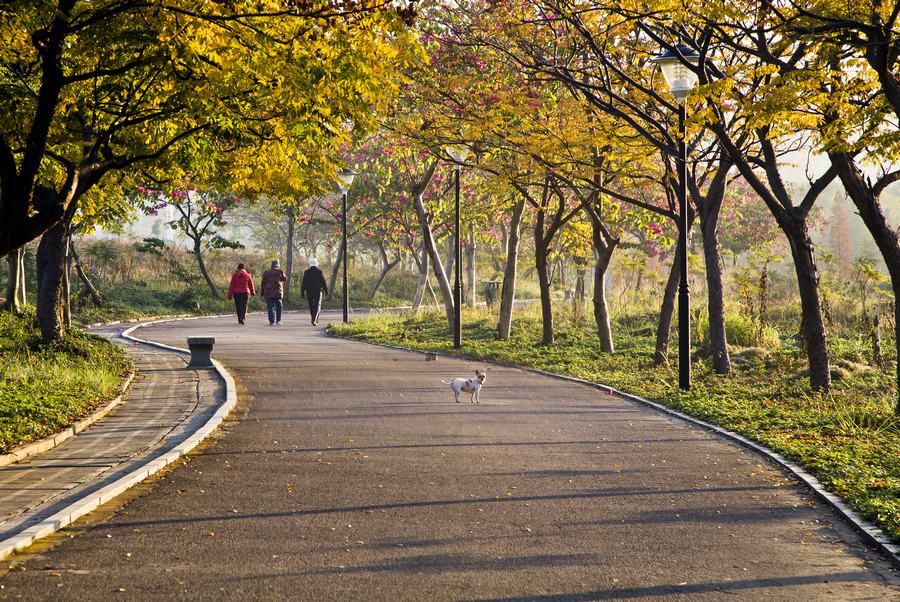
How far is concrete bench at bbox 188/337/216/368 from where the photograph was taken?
17812mm

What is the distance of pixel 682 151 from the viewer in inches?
595

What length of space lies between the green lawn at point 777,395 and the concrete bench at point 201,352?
20.6 ft

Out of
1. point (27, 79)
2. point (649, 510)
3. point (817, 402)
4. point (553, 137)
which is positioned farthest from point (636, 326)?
point (649, 510)

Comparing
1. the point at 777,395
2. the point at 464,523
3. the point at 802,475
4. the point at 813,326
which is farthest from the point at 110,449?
the point at 813,326

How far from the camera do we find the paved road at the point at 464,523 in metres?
5.62

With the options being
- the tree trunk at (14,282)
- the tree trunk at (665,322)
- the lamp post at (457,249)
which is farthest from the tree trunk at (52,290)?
the tree trunk at (665,322)

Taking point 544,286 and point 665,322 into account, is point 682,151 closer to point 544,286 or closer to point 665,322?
point 665,322

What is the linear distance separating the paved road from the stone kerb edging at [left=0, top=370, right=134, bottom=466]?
5.35 ft

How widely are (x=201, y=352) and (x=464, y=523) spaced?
11.8 m

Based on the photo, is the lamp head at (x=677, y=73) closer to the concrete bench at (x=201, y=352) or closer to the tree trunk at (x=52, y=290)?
the concrete bench at (x=201, y=352)

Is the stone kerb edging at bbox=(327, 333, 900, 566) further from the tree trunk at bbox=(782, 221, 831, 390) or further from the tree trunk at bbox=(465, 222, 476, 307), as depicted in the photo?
the tree trunk at bbox=(465, 222, 476, 307)

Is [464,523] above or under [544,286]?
under

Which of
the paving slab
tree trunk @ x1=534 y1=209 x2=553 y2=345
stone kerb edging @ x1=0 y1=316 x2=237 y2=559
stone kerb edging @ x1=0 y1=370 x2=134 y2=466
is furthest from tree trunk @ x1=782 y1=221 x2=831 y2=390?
stone kerb edging @ x1=0 y1=370 x2=134 y2=466

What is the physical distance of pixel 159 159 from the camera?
44.5ft
